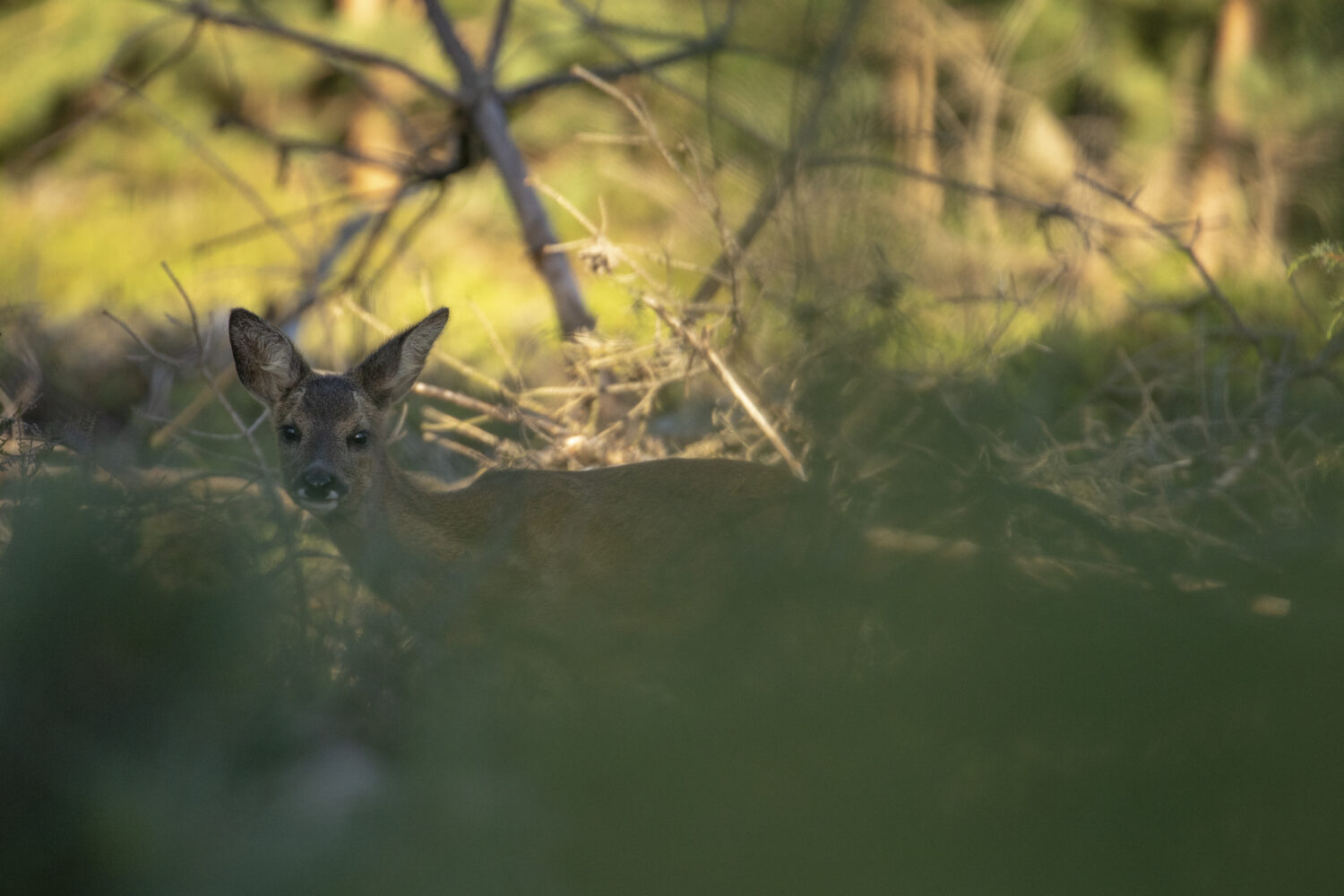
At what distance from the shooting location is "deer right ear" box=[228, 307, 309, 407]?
12.6 ft

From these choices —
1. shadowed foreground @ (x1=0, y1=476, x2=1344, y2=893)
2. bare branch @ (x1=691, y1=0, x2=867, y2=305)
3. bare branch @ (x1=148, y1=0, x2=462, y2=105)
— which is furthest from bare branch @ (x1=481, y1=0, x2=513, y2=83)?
shadowed foreground @ (x1=0, y1=476, x2=1344, y2=893)

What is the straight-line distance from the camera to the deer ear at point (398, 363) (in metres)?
3.84

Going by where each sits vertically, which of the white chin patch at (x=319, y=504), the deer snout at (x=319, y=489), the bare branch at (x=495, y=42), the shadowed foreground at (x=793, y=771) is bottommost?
the shadowed foreground at (x=793, y=771)

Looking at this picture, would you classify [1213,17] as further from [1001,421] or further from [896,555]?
[896,555]

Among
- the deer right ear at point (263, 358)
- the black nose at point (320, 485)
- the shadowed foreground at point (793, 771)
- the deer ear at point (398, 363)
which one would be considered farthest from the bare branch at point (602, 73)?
the shadowed foreground at point (793, 771)

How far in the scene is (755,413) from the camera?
2.85 m

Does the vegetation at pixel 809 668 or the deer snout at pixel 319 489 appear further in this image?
the deer snout at pixel 319 489

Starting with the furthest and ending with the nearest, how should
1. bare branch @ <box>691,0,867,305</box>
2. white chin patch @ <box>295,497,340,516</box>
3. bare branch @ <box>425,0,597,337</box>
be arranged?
1. bare branch @ <box>425,0,597,337</box>
2. white chin patch @ <box>295,497,340,516</box>
3. bare branch @ <box>691,0,867,305</box>

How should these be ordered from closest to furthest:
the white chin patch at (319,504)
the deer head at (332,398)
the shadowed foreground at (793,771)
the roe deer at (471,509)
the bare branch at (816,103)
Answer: the shadowed foreground at (793,771), the bare branch at (816,103), the roe deer at (471,509), the white chin patch at (319,504), the deer head at (332,398)

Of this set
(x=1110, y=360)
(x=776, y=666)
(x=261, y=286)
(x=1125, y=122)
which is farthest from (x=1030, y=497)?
(x=1125, y=122)

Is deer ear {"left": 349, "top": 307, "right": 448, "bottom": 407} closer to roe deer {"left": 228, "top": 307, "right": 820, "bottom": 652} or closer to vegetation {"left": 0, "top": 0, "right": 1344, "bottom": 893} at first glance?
roe deer {"left": 228, "top": 307, "right": 820, "bottom": 652}

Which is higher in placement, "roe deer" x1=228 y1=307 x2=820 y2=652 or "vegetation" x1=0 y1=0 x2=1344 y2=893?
"roe deer" x1=228 y1=307 x2=820 y2=652

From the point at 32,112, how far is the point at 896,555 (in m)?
14.1

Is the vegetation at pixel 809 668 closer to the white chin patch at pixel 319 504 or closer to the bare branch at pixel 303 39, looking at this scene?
the white chin patch at pixel 319 504
